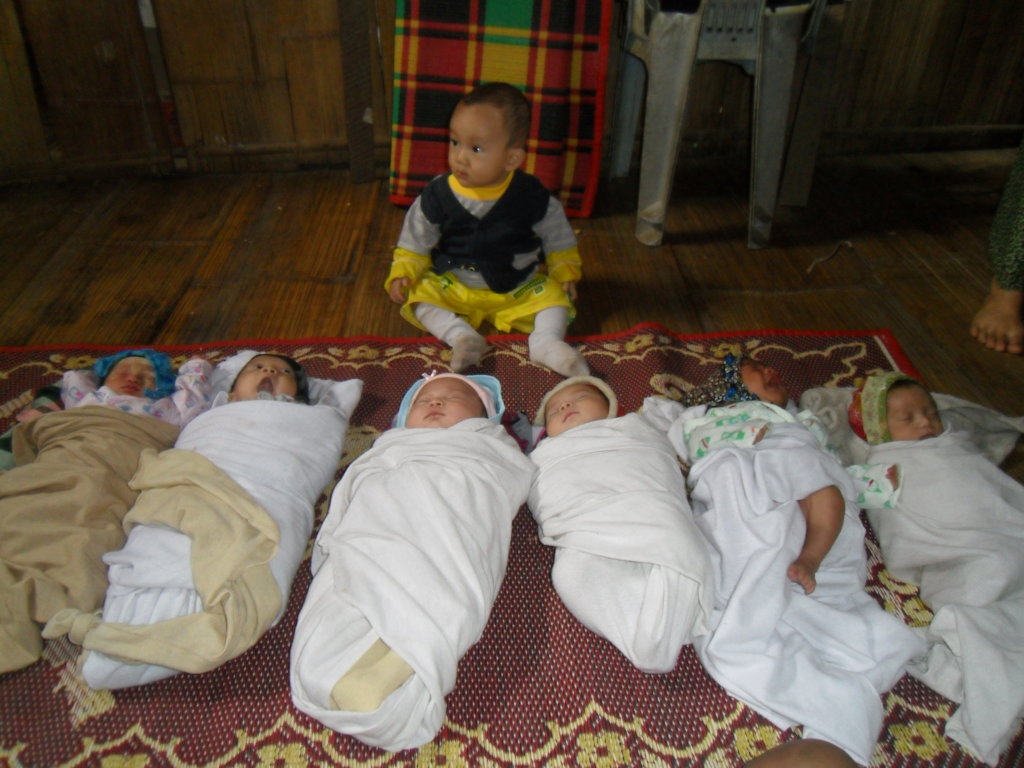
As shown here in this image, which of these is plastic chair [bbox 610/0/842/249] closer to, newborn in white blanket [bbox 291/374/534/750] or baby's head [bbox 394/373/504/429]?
baby's head [bbox 394/373/504/429]

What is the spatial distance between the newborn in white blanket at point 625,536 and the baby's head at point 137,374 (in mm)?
788

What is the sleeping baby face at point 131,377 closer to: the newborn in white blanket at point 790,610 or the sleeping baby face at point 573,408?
the sleeping baby face at point 573,408

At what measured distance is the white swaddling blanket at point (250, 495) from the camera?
1084 millimetres

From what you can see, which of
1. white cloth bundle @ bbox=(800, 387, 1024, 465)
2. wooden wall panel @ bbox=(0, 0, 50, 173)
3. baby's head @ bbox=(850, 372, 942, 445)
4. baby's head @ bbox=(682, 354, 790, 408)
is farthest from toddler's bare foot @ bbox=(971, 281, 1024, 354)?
wooden wall panel @ bbox=(0, 0, 50, 173)

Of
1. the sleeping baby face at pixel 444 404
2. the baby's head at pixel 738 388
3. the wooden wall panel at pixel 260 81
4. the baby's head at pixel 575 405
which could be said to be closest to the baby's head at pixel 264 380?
the sleeping baby face at pixel 444 404

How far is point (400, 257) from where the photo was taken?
1.87 m

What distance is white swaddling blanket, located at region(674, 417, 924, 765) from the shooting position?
1.07m

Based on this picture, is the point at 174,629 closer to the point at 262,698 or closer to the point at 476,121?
the point at 262,698

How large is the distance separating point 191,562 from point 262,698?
0.74 ft

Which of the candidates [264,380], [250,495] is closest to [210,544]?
[250,495]

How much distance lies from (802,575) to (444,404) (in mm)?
673

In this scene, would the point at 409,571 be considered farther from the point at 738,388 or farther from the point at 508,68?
the point at 508,68

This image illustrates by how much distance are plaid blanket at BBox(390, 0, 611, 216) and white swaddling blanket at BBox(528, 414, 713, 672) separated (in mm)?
A: 1278

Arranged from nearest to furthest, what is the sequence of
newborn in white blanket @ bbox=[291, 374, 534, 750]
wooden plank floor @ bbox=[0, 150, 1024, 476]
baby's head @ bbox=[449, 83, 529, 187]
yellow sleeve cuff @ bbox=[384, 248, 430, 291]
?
newborn in white blanket @ bbox=[291, 374, 534, 750] < baby's head @ bbox=[449, 83, 529, 187] < yellow sleeve cuff @ bbox=[384, 248, 430, 291] < wooden plank floor @ bbox=[0, 150, 1024, 476]
